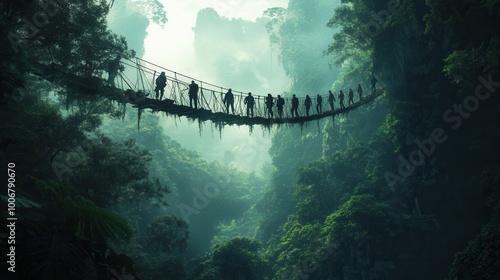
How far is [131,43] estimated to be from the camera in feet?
196

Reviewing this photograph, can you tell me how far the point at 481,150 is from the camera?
1304 cm

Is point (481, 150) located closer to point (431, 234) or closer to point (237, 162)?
point (431, 234)

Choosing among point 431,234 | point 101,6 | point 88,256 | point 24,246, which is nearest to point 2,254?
point 24,246

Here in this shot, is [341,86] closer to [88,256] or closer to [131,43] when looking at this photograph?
[88,256]

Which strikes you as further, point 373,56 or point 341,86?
point 341,86

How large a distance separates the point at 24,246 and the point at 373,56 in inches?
736

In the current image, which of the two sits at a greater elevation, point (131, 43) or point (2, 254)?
point (131, 43)

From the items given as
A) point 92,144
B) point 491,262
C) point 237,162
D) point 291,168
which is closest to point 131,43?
point 237,162

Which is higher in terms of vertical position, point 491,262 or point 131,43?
point 131,43

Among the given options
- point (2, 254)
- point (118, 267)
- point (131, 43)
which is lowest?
point (118, 267)

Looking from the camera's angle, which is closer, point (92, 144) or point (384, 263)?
point (92, 144)

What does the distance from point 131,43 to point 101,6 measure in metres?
54.0

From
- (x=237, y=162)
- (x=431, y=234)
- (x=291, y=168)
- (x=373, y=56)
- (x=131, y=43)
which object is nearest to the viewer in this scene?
(x=431, y=234)

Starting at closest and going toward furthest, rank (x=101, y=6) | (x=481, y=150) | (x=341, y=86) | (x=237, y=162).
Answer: (x=101, y=6)
(x=481, y=150)
(x=341, y=86)
(x=237, y=162)
